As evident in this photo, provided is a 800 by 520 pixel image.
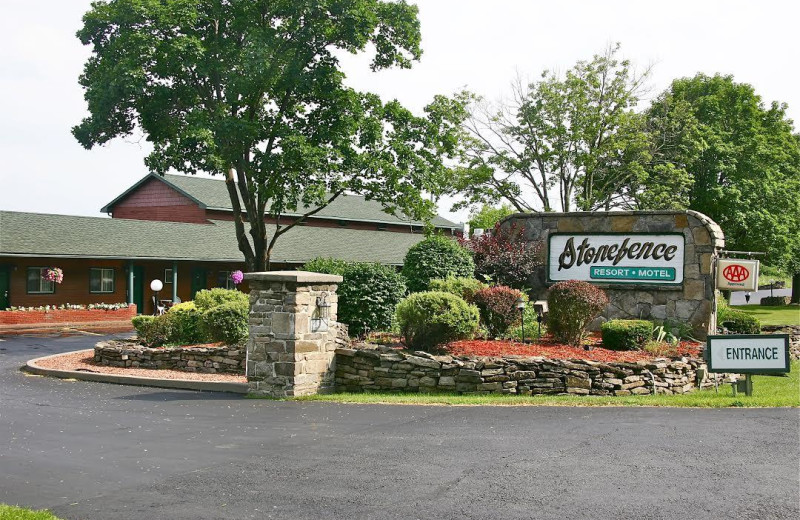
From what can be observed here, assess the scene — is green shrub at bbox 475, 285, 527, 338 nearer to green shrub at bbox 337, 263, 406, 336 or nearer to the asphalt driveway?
green shrub at bbox 337, 263, 406, 336

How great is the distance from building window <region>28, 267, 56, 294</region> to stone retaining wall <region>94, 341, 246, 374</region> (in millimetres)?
16534

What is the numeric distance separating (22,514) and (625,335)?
494 inches

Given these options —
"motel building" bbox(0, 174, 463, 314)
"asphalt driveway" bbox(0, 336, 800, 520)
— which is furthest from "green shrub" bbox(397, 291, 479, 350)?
"motel building" bbox(0, 174, 463, 314)

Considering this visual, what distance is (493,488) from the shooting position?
23.9 ft

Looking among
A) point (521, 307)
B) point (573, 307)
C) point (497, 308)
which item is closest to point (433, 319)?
point (497, 308)

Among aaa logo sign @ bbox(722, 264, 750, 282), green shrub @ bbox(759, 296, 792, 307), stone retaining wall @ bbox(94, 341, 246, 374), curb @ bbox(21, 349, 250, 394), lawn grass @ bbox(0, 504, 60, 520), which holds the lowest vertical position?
curb @ bbox(21, 349, 250, 394)

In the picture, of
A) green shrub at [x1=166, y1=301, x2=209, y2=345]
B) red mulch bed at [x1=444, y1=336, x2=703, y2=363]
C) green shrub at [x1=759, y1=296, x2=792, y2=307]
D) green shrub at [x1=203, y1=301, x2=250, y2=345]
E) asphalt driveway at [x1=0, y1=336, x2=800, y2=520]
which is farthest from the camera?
green shrub at [x1=759, y1=296, x2=792, y2=307]

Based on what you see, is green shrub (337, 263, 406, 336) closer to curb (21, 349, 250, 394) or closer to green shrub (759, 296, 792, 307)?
curb (21, 349, 250, 394)

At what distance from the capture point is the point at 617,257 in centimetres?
1884

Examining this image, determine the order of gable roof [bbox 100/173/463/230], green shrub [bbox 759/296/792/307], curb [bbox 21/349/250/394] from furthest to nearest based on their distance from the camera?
1. green shrub [bbox 759/296/792/307]
2. gable roof [bbox 100/173/463/230]
3. curb [bbox 21/349/250/394]

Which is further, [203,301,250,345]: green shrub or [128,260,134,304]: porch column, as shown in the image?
[128,260,134,304]: porch column

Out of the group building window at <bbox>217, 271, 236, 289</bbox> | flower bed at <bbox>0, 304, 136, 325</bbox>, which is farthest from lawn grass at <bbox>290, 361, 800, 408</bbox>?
building window at <bbox>217, 271, 236, 289</bbox>

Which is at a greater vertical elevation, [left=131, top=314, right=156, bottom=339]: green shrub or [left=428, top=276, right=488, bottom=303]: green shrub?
[left=428, top=276, right=488, bottom=303]: green shrub

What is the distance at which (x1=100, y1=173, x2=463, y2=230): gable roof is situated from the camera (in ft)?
140
